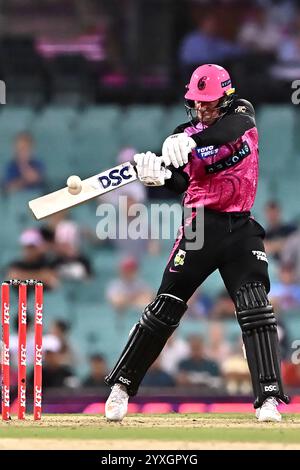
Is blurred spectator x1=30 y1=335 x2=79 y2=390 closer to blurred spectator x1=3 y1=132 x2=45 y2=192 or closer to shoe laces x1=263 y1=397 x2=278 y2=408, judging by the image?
blurred spectator x1=3 y1=132 x2=45 y2=192

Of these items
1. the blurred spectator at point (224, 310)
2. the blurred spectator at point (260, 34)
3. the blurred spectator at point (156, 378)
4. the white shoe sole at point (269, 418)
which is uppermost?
the blurred spectator at point (260, 34)

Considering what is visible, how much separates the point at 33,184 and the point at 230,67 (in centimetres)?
211

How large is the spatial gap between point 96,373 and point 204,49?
12.5 ft

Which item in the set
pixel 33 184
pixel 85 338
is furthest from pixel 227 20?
pixel 85 338

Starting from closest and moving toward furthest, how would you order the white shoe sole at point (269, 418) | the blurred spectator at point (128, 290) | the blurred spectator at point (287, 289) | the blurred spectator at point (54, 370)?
the white shoe sole at point (269, 418) → the blurred spectator at point (54, 370) → the blurred spectator at point (287, 289) → the blurred spectator at point (128, 290)

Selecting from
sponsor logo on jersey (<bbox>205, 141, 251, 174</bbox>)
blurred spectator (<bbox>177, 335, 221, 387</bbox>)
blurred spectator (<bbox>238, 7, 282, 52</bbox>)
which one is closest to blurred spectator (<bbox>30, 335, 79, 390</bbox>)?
blurred spectator (<bbox>177, 335, 221, 387</bbox>)

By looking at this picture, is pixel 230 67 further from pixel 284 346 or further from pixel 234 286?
pixel 234 286

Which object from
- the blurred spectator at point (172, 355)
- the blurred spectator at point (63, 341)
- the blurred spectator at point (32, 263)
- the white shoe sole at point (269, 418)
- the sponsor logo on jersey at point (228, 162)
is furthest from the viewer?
the blurred spectator at point (32, 263)

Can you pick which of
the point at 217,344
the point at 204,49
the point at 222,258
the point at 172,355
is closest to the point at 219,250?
the point at 222,258

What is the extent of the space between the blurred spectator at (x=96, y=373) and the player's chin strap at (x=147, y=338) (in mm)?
3823

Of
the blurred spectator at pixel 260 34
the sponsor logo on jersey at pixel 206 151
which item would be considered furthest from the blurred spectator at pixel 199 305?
the sponsor logo on jersey at pixel 206 151

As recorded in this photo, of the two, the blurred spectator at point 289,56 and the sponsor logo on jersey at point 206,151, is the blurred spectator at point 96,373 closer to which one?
the blurred spectator at point 289,56

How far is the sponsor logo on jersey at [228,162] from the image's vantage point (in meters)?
6.56

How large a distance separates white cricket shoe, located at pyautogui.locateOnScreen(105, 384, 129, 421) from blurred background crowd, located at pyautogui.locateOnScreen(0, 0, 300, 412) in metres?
3.54
